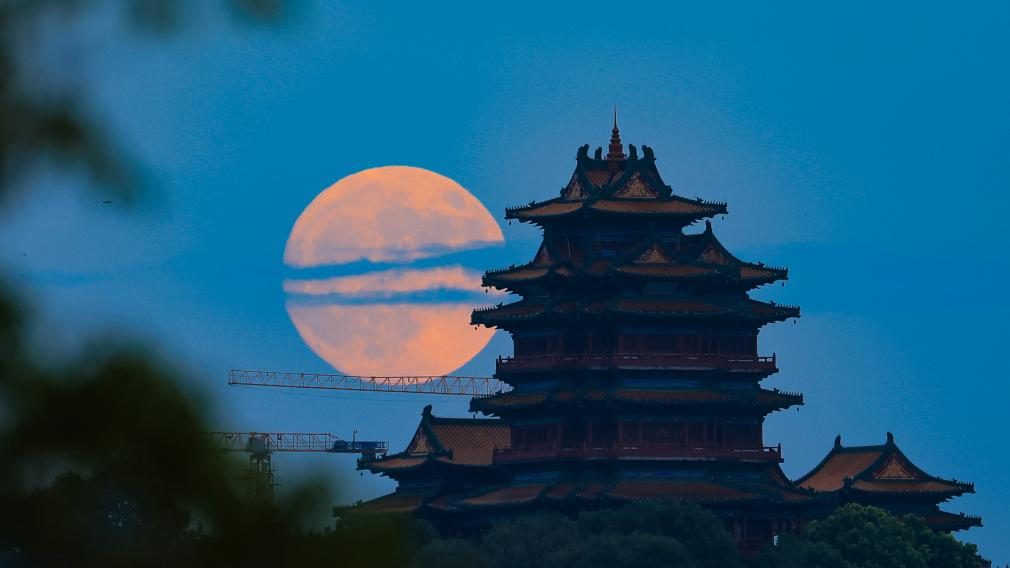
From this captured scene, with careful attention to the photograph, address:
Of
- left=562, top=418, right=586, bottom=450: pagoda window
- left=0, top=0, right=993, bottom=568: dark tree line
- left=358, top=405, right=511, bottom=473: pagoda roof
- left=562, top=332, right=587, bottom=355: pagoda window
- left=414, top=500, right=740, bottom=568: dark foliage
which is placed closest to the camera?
left=0, top=0, right=993, bottom=568: dark tree line

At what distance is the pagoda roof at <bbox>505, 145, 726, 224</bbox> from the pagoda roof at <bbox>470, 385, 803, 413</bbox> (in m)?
8.53

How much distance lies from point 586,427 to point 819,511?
12052 mm

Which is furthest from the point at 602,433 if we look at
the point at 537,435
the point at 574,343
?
the point at 574,343

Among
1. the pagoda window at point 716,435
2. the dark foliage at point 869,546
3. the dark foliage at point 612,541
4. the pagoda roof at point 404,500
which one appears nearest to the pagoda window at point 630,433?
the pagoda window at point 716,435

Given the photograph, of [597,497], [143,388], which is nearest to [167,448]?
[143,388]

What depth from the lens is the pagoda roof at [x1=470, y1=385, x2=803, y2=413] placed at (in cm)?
10306

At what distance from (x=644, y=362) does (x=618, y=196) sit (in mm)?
8629

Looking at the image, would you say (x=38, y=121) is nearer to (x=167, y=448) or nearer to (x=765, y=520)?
(x=167, y=448)

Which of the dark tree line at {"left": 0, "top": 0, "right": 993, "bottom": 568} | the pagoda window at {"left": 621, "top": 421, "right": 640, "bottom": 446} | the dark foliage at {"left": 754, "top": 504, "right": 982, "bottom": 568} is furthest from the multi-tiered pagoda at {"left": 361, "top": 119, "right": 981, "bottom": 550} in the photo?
the dark tree line at {"left": 0, "top": 0, "right": 993, "bottom": 568}

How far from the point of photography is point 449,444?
11325 centimetres

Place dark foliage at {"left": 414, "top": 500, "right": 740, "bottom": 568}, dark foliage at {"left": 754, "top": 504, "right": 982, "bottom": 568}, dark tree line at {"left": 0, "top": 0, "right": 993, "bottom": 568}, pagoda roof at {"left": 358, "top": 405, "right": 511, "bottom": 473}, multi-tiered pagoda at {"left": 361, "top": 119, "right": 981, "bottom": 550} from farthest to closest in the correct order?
1. pagoda roof at {"left": 358, "top": 405, "right": 511, "bottom": 473}
2. multi-tiered pagoda at {"left": 361, "top": 119, "right": 981, "bottom": 550}
3. dark foliage at {"left": 754, "top": 504, "right": 982, "bottom": 568}
4. dark foliage at {"left": 414, "top": 500, "right": 740, "bottom": 568}
5. dark tree line at {"left": 0, "top": 0, "right": 993, "bottom": 568}

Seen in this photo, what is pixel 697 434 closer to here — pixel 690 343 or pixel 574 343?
pixel 690 343

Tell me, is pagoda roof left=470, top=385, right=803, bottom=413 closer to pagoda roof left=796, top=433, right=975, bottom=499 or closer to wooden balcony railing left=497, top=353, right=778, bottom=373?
wooden balcony railing left=497, top=353, right=778, bottom=373

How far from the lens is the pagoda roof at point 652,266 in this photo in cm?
10488
